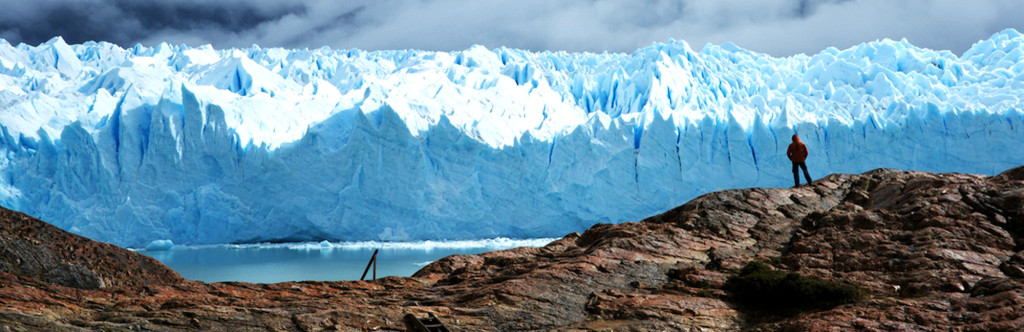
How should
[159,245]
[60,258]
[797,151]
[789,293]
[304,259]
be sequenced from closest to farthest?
[789,293] → [60,258] → [797,151] → [304,259] → [159,245]

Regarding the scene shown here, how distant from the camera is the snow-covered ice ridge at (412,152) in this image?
24547mm

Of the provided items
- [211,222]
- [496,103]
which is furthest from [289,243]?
[496,103]

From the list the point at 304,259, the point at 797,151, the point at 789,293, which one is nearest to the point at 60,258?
Answer: the point at 789,293

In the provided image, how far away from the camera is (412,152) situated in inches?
1010

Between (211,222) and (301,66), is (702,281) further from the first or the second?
(301,66)

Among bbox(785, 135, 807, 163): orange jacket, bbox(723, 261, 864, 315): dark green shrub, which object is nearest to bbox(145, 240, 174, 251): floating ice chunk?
bbox(785, 135, 807, 163): orange jacket

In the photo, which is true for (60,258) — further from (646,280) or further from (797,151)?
(797,151)

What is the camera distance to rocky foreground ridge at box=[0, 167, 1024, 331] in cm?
448

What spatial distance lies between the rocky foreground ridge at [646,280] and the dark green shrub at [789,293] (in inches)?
4.8

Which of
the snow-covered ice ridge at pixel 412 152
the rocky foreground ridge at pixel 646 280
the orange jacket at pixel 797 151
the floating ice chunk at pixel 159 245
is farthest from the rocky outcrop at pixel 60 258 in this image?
the floating ice chunk at pixel 159 245

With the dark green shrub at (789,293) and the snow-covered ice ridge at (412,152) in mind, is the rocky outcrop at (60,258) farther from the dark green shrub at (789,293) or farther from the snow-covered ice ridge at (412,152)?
the snow-covered ice ridge at (412,152)

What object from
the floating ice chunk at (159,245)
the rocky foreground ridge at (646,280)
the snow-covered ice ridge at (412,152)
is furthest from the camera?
the snow-covered ice ridge at (412,152)

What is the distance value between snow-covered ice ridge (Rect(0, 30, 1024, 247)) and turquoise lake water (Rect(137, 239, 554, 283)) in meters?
0.84

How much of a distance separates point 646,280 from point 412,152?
2037 centimetres
